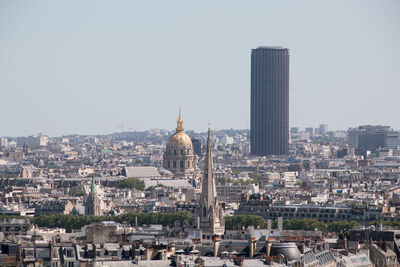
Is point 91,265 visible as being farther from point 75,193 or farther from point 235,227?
point 75,193

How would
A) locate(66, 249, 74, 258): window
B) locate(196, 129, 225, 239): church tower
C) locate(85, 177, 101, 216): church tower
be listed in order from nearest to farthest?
locate(66, 249, 74, 258): window → locate(196, 129, 225, 239): church tower → locate(85, 177, 101, 216): church tower

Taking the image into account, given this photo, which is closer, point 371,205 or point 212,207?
point 212,207

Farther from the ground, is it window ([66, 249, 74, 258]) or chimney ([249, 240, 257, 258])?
window ([66, 249, 74, 258])

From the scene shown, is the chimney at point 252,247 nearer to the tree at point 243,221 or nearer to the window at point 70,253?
the window at point 70,253

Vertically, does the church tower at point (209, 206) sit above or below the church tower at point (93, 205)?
above

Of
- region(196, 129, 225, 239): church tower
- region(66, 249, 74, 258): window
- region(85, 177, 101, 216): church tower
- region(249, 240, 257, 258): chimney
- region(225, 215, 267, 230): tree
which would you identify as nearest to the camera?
region(66, 249, 74, 258): window

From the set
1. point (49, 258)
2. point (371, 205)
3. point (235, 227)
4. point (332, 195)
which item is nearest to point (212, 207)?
point (235, 227)

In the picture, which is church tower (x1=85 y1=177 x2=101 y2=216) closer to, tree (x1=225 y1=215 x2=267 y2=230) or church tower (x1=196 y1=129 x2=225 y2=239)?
tree (x1=225 y1=215 x2=267 y2=230)

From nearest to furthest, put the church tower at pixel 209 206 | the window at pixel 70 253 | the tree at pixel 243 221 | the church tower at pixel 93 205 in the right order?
the window at pixel 70 253
the church tower at pixel 209 206
the tree at pixel 243 221
the church tower at pixel 93 205

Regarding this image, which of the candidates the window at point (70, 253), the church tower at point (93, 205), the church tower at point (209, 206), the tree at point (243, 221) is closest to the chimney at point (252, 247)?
the window at point (70, 253)

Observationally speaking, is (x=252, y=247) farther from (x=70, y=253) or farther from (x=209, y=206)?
(x=209, y=206)

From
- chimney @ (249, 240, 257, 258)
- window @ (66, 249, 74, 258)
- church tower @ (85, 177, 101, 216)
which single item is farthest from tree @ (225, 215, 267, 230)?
window @ (66, 249, 74, 258)
